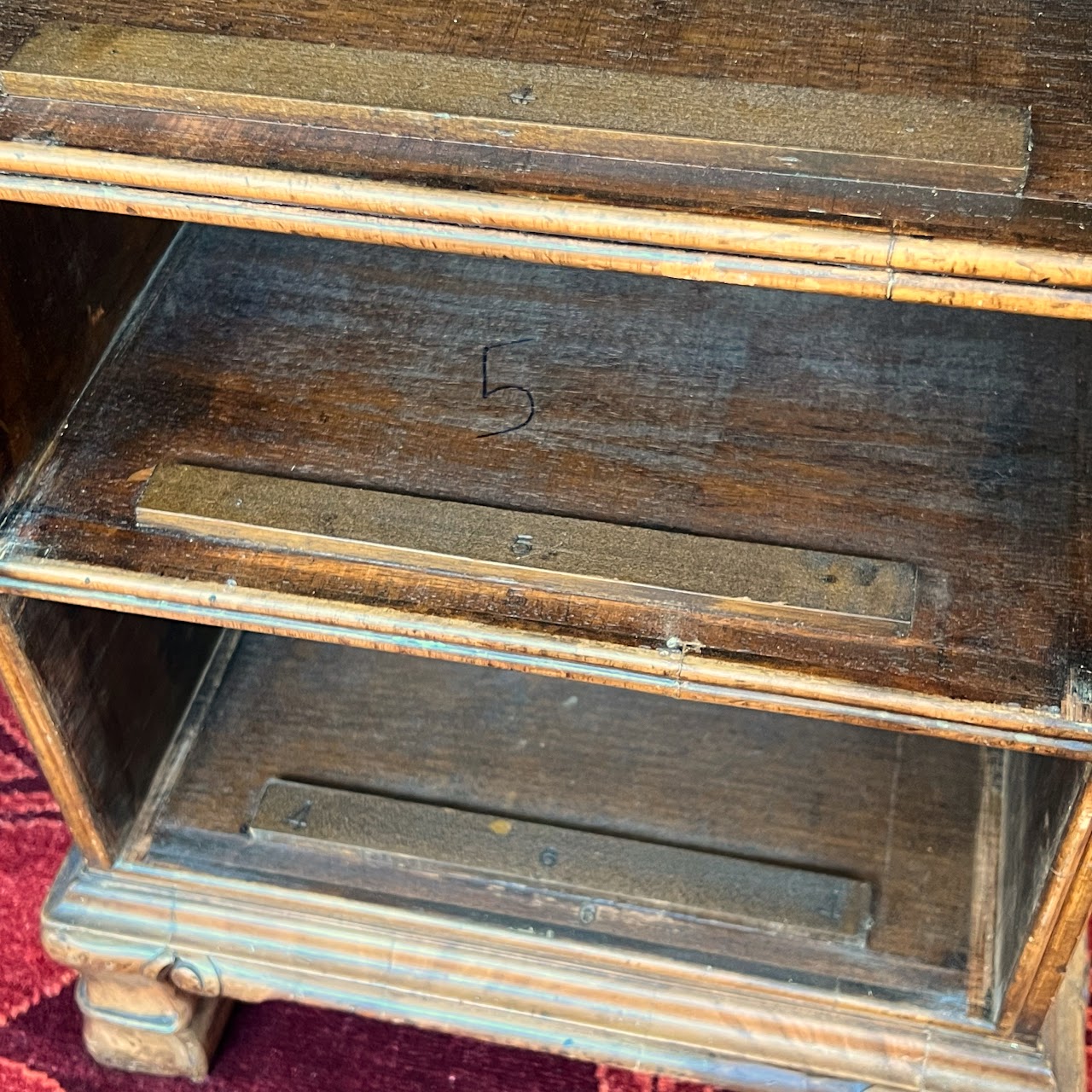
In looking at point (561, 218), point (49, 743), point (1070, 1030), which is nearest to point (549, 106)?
point (561, 218)

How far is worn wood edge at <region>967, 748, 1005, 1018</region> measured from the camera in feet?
2.71

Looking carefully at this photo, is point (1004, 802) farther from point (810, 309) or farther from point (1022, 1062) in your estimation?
point (810, 309)

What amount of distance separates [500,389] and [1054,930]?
390 millimetres

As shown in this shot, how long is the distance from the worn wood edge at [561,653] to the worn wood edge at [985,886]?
24 cm

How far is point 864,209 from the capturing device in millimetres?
546

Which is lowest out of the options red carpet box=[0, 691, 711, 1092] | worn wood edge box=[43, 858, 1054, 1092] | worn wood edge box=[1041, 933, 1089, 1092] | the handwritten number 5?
red carpet box=[0, 691, 711, 1092]

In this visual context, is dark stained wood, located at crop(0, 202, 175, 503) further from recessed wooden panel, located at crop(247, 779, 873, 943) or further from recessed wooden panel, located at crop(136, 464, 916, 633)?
recessed wooden panel, located at crop(247, 779, 873, 943)

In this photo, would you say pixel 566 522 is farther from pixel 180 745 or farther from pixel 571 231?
pixel 180 745

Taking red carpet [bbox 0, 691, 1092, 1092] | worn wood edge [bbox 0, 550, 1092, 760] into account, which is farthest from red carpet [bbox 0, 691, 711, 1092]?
worn wood edge [bbox 0, 550, 1092, 760]

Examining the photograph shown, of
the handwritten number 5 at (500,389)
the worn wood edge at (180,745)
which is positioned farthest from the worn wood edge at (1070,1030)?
the worn wood edge at (180,745)

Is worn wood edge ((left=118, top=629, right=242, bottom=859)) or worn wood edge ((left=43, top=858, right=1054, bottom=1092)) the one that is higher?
worn wood edge ((left=118, top=629, right=242, bottom=859))

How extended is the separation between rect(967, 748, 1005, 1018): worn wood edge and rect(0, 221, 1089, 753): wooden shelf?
245 mm

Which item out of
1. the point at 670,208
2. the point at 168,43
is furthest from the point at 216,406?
the point at 670,208

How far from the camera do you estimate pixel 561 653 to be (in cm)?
66
